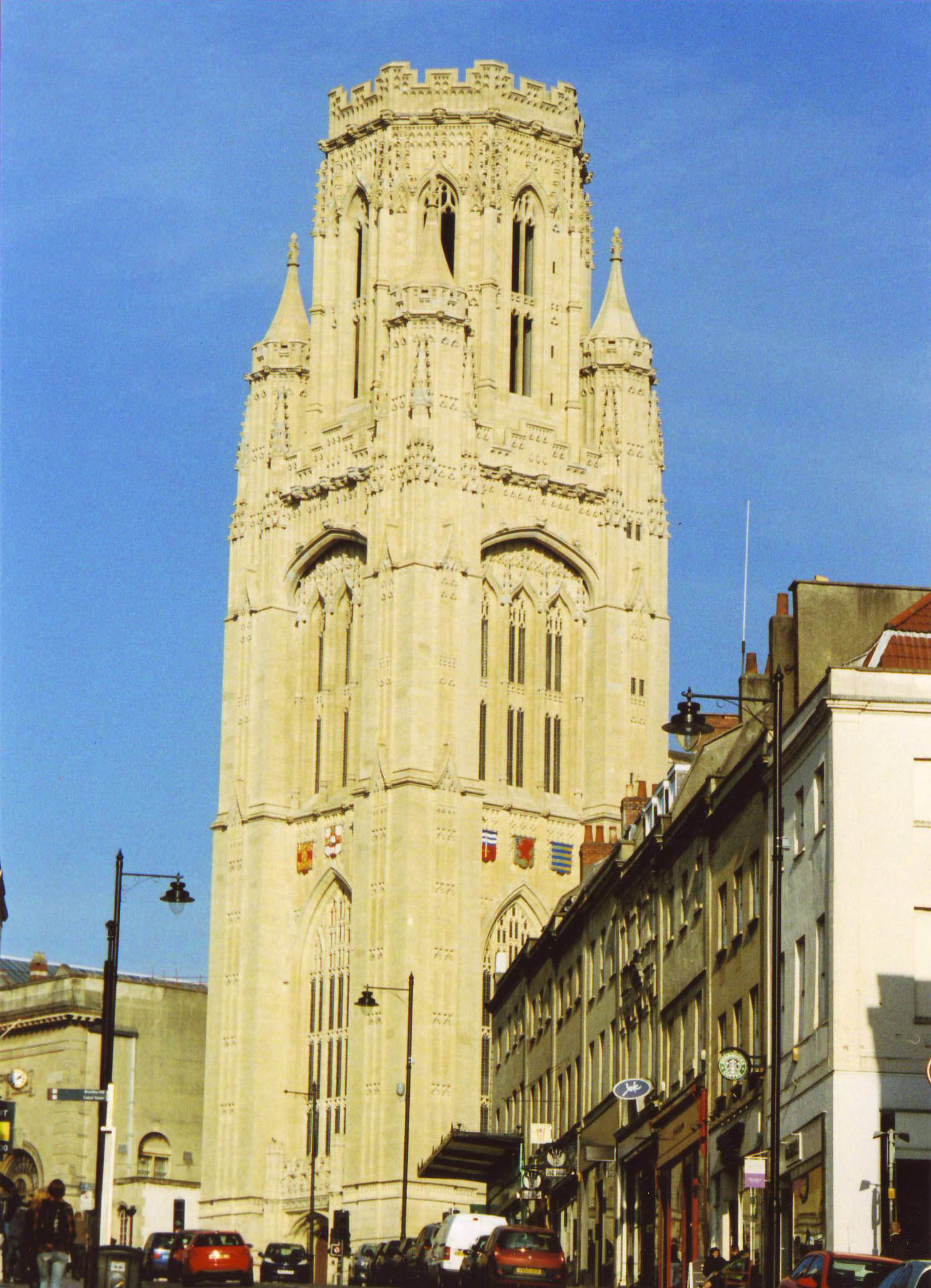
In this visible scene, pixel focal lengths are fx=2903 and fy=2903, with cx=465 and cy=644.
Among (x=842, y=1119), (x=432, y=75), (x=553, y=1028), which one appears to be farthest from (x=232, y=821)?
(x=842, y=1119)

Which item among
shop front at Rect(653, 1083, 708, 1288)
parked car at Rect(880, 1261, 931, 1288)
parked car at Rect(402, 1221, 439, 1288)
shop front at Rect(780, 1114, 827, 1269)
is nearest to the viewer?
parked car at Rect(880, 1261, 931, 1288)

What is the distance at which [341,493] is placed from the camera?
380 ft

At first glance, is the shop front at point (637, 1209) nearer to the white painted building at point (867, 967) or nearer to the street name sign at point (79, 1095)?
the white painted building at point (867, 967)

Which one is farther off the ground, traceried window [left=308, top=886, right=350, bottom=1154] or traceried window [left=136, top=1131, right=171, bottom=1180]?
traceried window [left=308, top=886, right=350, bottom=1154]

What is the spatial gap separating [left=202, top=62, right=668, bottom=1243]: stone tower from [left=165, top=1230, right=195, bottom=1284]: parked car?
1450 inches

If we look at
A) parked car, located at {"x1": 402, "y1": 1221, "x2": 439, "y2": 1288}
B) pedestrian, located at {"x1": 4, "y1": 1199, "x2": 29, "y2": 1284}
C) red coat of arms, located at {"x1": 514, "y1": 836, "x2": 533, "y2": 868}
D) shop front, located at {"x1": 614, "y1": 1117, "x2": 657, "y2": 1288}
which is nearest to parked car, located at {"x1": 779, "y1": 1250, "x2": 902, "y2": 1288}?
pedestrian, located at {"x1": 4, "y1": 1199, "x2": 29, "y2": 1284}

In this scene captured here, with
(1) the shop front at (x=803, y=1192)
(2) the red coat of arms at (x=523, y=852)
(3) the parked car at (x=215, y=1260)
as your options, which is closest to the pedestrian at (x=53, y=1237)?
(1) the shop front at (x=803, y=1192)

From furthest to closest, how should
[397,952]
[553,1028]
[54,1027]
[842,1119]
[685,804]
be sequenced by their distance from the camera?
1. [54,1027]
2. [397,952]
3. [553,1028]
4. [685,804]
5. [842,1119]

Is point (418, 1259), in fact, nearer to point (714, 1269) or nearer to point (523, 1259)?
point (523, 1259)

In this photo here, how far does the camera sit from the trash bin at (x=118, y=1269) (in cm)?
3984

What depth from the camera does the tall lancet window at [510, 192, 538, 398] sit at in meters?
120

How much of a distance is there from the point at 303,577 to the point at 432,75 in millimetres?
21651

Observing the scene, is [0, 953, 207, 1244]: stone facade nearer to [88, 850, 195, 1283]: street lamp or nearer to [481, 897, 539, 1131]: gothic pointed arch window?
[481, 897, 539, 1131]: gothic pointed arch window

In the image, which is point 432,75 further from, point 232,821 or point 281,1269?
point 281,1269
